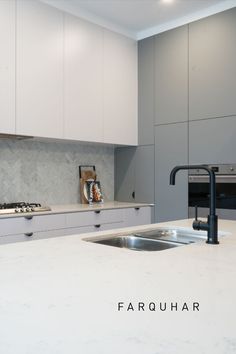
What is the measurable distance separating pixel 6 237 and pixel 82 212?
768mm

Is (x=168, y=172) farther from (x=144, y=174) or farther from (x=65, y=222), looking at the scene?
(x=65, y=222)

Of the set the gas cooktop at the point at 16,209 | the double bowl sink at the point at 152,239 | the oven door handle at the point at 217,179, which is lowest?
the double bowl sink at the point at 152,239

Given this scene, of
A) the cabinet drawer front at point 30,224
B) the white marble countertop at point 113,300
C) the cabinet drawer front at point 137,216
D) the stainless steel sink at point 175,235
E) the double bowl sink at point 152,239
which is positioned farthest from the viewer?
the cabinet drawer front at point 137,216

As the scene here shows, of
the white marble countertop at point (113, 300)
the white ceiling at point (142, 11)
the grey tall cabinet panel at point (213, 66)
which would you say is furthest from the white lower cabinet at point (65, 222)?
the white ceiling at point (142, 11)

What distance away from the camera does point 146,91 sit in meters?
3.99

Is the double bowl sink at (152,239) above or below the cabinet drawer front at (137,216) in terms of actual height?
above

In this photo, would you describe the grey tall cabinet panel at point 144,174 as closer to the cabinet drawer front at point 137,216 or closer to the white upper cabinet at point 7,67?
the cabinet drawer front at point 137,216

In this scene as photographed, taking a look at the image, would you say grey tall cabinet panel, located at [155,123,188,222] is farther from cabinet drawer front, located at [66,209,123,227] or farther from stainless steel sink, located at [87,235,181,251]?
stainless steel sink, located at [87,235,181,251]

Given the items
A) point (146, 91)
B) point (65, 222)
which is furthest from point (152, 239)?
point (146, 91)

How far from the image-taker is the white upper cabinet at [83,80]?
337 cm

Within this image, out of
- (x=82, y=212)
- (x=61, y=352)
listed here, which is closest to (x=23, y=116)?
(x=82, y=212)

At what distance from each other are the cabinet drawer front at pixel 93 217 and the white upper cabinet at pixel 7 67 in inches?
35.1

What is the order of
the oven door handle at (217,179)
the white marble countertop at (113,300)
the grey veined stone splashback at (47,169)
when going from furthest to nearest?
the grey veined stone splashback at (47,169) → the oven door handle at (217,179) → the white marble countertop at (113,300)

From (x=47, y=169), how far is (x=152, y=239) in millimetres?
2214
